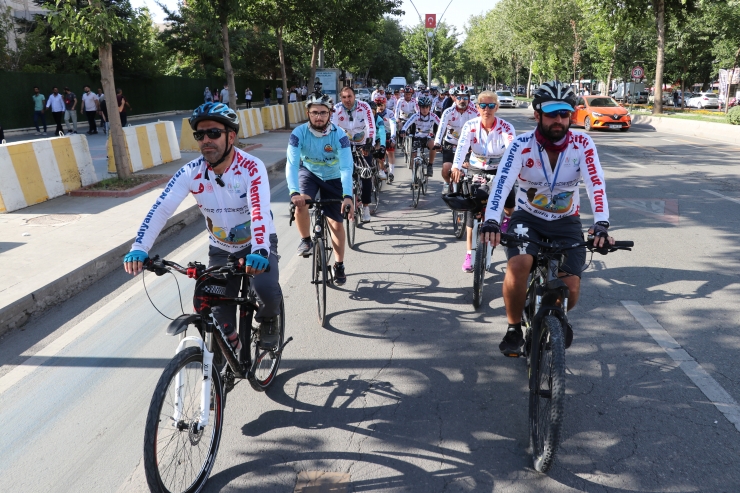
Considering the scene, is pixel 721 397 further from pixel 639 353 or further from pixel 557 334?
pixel 557 334

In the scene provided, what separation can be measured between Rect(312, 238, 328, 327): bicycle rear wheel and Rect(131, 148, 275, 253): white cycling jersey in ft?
5.36

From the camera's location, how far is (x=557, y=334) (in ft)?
10.8

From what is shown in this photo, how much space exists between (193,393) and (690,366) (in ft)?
11.6

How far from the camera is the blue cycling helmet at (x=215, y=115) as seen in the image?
11.7 feet

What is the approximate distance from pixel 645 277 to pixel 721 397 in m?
2.84

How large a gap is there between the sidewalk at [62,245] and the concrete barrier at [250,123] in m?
11.8

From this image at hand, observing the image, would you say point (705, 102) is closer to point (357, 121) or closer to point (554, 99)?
point (357, 121)

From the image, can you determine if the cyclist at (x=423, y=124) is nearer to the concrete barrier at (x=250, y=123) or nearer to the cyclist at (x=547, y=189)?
the cyclist at (x=547, y=189)

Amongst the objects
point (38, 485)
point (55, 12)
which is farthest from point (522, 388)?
point (55, 12)

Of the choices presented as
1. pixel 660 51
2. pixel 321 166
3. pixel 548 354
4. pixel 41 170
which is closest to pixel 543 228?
pixel 548 354

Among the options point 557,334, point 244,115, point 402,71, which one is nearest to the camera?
point 557,334

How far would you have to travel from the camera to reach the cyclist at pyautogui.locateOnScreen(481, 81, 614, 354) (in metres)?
4.06

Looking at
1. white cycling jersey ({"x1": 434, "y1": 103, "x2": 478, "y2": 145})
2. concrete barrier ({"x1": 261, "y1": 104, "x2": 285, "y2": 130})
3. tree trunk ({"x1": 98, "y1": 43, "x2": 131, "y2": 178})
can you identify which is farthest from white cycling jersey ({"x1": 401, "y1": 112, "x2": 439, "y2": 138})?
concrete barrier ({"x1": 261, "y1": 104, "x2": 285, "y2": 130})

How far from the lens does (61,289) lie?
6.42 meters
